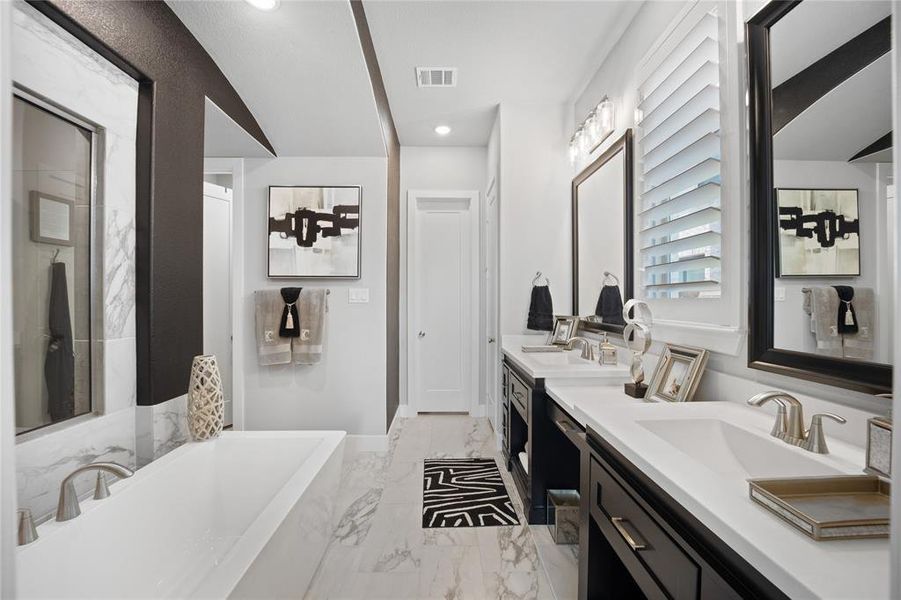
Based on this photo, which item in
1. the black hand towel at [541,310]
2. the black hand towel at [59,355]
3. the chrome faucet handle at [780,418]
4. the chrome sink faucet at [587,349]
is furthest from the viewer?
the black hand towel at [541,310]

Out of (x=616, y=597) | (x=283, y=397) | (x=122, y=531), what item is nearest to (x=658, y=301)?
(x=616, y=597)

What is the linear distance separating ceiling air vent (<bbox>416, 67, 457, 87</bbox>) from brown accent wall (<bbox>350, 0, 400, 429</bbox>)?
0.88 feet

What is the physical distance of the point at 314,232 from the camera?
3137 millimetres

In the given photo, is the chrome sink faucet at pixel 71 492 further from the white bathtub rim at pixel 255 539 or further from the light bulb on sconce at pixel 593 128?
the light bulb on sconce at pixel 593 128

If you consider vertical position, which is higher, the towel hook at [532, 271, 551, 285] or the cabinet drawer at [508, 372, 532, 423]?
the towel hook at [532, 271, 551, 285]

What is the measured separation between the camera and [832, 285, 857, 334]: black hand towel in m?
0.96

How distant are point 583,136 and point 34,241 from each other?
2.67m

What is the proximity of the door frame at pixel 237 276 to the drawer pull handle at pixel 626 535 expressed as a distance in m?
2.92

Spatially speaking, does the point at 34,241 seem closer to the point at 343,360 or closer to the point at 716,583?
the point at 716,583

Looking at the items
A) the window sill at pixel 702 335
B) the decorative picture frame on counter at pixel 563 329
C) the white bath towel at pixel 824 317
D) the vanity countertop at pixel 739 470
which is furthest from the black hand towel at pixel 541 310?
the white bath towel at pixel 824 317

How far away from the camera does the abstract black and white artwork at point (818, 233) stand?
3.13ft

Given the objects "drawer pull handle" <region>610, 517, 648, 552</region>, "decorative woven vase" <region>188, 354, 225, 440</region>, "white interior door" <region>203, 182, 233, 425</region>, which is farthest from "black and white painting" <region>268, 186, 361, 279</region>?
"drawer pull handle" <region>610, 517, 648, 552</region>

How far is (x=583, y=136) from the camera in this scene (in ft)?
8.62

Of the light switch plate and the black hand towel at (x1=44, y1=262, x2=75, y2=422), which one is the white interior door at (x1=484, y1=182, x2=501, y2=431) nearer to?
the light switch plate
